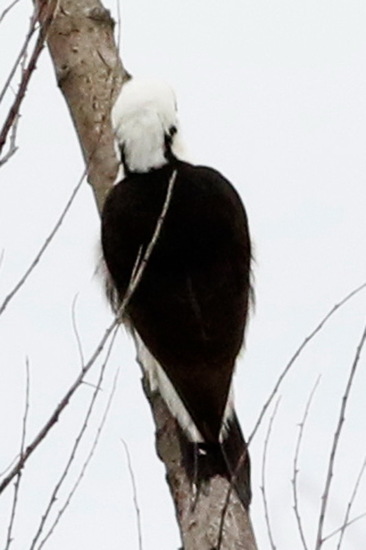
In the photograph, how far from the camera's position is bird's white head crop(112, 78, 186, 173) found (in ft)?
15.7

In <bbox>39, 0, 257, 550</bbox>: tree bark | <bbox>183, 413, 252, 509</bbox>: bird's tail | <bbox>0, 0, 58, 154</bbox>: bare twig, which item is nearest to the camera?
<bbox>0, 0, 58, 154</bbox>: bare twig

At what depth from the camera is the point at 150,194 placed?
479cm

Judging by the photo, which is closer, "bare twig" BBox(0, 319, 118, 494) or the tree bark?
"bare twig" BBox(0, 319, 118, 494)

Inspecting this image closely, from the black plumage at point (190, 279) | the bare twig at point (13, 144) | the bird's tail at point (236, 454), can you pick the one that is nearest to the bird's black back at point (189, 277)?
the black plumage at point (190, 279)

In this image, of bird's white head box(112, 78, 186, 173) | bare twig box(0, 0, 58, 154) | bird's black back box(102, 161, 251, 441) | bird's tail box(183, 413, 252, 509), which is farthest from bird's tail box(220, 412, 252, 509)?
bare twig box(0, 0, 58, 154)

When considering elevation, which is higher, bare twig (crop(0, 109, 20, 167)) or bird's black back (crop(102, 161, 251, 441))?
bird's black back (crop(102, 161, 251, 441))

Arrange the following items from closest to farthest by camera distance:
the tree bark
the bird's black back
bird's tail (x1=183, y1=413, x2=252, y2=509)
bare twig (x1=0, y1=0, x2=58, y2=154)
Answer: bare twig (x1=0, y1=0, x2=58, y2=154)
bird's tail (x1=183, y1=413, x2=252, y2=509)
the bird's black back
the tree bark

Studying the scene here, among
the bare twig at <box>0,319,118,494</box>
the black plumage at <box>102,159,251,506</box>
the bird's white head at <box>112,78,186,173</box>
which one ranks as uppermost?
the bird's white head at <box>112,78,186,173</box>

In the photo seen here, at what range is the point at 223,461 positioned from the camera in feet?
15.0

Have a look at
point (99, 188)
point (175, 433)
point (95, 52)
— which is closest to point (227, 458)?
point (175, 433)

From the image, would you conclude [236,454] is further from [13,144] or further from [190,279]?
[13,144]

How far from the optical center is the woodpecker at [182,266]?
183 inches

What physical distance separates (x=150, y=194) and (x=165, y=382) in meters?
0.60

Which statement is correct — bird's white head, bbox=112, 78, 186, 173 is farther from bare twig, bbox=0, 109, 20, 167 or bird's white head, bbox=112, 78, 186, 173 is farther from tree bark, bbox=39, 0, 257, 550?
bare twig, bbox=0, 109, 20, 167
